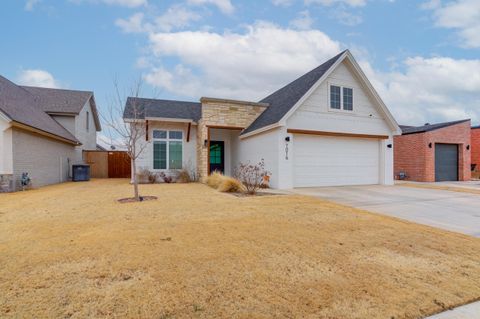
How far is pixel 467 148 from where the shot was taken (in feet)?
52.5

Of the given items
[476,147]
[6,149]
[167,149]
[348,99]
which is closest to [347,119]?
[348,99]

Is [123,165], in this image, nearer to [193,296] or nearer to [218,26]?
[218,26]

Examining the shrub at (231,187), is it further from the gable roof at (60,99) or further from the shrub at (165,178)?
the gable roof at (60,99)

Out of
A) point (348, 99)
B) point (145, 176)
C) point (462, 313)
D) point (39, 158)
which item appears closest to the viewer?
point (462, 313)

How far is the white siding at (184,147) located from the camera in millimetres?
14242

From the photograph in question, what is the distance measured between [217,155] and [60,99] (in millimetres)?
12817

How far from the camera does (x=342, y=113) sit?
39.8 ft

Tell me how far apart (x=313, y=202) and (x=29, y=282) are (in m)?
6.57

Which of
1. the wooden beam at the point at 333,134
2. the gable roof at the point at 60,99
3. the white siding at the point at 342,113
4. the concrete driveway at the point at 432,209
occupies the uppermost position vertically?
the gable roof at the point at 60,99

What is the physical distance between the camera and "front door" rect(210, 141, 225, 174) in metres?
16.5

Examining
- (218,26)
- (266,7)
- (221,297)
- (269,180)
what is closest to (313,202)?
(269,180)

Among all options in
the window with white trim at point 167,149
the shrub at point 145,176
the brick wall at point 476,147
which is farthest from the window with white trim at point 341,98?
the brick wall at point 476,147

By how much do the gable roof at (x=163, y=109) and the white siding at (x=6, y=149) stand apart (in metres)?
5.06

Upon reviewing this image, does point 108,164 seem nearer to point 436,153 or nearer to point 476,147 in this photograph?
point 436,153
